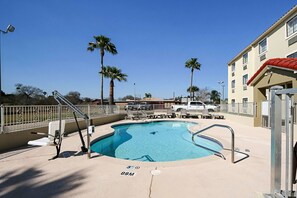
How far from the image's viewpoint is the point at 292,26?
45.5 ft

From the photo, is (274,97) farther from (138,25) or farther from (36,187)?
(138,25)

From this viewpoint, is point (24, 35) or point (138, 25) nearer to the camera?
point (24, 35)

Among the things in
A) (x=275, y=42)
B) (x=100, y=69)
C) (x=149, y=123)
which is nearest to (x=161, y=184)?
(x=149, y=123)

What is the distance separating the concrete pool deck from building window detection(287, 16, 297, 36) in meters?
13.7

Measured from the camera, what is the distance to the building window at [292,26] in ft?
44.2

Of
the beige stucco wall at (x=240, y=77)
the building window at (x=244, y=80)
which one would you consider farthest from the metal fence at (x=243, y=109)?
the building window at (x=244, y=80)

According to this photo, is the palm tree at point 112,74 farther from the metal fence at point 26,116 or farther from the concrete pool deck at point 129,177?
the concrete pool deck at point 129,177

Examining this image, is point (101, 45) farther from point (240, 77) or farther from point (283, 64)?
point (283, 64)

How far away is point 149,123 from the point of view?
1680 cm

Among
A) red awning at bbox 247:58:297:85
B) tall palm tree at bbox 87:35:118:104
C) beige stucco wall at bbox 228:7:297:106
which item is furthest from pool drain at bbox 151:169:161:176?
tall palm tree at bbox 87:35:118:104

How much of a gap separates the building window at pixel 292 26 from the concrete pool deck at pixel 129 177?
45.0 ft

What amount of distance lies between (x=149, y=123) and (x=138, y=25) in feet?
30.6

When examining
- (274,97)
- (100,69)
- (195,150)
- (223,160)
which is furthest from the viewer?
(100,69)

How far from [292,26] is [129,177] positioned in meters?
17.5
